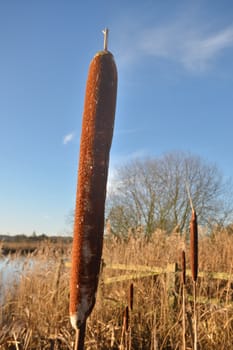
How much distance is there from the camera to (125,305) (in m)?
4.63

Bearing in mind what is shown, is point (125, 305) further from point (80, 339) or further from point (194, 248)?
point (80, 339)

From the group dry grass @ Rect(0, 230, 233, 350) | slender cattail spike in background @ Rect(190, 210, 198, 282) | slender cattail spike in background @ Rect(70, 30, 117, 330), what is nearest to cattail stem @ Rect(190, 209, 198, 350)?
slender cattail spike in background @ Rect(190, 210, 198, 282)

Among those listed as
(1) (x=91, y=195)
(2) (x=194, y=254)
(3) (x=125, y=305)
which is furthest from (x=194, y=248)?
(3) (x=125, y=305)

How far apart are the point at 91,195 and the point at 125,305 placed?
13.8ft

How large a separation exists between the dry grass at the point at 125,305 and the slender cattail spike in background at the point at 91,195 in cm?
182

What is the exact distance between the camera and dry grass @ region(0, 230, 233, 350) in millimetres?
3303

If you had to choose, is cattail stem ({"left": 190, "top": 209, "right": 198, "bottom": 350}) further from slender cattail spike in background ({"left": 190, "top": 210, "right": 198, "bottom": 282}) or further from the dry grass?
the dry grass

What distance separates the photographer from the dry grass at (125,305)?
3.30m

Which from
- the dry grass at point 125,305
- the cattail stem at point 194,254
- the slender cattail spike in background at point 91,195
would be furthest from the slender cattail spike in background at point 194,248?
the dry grass at point 125,305

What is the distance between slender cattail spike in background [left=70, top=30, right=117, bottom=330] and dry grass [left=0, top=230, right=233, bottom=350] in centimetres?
182

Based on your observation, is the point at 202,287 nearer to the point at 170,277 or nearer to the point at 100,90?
the point at 170,277

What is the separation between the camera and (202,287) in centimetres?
473

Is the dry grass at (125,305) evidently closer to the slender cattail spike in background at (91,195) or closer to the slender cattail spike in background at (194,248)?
the slender cattail spike in background at (194,248)

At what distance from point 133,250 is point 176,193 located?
11940mm
